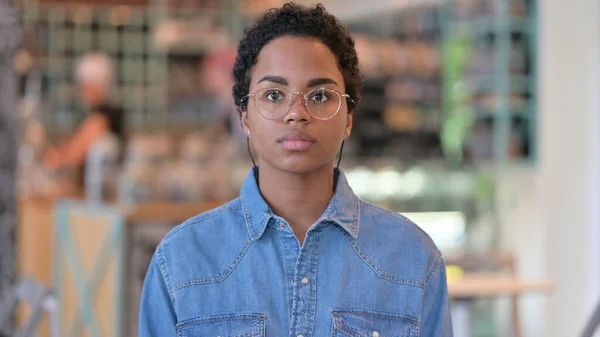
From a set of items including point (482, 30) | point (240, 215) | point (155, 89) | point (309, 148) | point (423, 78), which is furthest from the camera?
point (155, 89)

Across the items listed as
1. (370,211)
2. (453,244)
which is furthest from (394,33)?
(370,211)

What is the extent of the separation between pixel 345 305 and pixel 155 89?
8.47 metres

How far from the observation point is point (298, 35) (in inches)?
56.7

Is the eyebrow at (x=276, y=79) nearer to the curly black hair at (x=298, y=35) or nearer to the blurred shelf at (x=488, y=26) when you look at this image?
the curly black hair at (x=298, y=35)

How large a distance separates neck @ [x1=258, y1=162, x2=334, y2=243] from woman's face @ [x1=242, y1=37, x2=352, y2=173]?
0.09 ft

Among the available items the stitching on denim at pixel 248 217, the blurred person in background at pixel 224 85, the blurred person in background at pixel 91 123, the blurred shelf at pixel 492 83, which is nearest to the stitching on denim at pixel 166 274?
the stitching on denim at pixel 248 217

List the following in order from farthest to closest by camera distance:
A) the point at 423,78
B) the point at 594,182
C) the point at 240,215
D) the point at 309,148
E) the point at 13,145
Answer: the point at 423,78 < the point at 594,182 < the point at 13,145 < the point at 240,215 < the point at 309,148

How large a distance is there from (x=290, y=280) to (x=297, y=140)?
233 mm

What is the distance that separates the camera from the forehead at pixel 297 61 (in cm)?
141

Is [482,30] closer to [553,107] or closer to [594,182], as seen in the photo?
[553,107]

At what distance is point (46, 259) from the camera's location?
18.5 ft

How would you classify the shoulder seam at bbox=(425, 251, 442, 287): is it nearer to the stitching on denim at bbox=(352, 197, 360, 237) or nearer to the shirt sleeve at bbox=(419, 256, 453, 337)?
the shirt sleeve at bbox=(419, 256, 453, 337)

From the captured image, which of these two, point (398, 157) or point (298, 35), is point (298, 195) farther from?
point (398, 157)

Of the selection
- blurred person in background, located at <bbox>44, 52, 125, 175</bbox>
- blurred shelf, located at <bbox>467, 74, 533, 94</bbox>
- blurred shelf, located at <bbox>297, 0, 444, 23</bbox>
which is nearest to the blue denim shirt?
blurred shelf, located at <bbox>467, 74, 533, 94</bbox>
